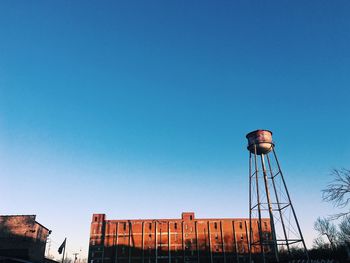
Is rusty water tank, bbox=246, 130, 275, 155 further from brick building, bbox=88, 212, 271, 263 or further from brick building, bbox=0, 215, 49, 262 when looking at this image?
brick building, bbox=0, 215, 49, 262

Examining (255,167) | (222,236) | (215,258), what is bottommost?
(215,258)

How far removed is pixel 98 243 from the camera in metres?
47.6

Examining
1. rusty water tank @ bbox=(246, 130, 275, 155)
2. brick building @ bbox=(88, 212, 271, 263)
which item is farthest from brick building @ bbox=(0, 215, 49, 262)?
rusty water tank @ bbox=(246, 130, 275, 155)

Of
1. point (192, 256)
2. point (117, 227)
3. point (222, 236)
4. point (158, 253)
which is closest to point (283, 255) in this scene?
point (222, 236)

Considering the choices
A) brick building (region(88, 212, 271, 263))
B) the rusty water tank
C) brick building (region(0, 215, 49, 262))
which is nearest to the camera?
the rusty water tank

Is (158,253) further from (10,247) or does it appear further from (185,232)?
(10,247)

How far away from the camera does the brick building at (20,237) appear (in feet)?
118

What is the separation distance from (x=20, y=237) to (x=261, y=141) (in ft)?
107

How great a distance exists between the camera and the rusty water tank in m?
27.5

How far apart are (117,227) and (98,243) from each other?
3900 mm

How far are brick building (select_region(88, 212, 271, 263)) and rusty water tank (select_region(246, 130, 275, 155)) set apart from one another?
85.1ft

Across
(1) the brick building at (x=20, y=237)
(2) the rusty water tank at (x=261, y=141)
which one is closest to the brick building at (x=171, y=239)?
(1) the brick building at (x=20, y=237)

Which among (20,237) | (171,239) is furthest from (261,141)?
(20,237)

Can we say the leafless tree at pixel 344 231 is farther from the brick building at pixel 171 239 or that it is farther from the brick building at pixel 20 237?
the brick building at pixel 20 237
